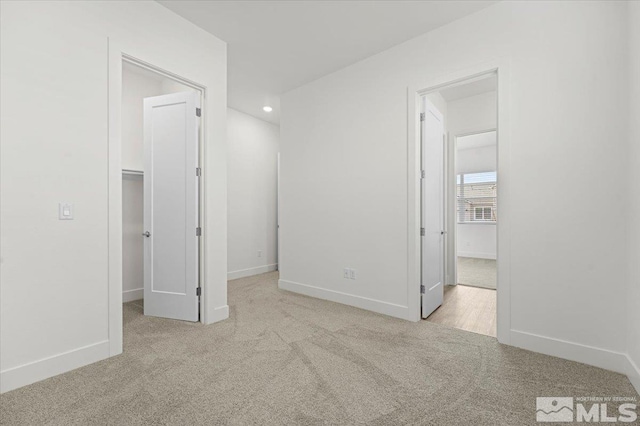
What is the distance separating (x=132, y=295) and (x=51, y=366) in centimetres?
191

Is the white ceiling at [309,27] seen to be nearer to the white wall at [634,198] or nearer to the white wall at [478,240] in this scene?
the white wall at [634,198]

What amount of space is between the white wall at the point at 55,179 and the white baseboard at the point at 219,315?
838mm

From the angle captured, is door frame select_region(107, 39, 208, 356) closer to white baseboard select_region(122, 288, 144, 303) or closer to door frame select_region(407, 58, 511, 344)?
white baseboard select_region(122, 288, 144, 303)

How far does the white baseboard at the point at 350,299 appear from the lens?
317cm

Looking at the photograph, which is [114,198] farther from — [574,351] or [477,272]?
[477,272]

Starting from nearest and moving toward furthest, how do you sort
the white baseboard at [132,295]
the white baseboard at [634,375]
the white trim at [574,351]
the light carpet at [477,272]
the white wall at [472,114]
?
the white baseboard at [634,375]
the white trim at [574,351]
the white baseboard at [132,295]
the white wall at [472,114]
the light carpet at [477,272]

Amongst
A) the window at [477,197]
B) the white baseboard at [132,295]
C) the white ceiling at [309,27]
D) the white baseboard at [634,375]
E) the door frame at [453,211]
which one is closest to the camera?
the white baseboard at [634,375]

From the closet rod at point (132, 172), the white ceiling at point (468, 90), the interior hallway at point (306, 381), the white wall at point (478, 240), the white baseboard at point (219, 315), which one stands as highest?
the white ceiling at point (468, 90)

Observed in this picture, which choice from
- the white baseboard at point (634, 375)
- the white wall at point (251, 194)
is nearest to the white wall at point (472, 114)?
the white baseboard at point (634, 375)

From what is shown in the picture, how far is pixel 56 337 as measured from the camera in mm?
2029

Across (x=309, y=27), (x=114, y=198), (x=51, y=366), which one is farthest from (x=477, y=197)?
(x=51, y=366)

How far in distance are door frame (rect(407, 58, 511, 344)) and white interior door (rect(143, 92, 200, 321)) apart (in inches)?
87.9

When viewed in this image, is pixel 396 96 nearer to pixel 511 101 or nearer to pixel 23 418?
pixel 511 101

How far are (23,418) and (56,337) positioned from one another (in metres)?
0.55
